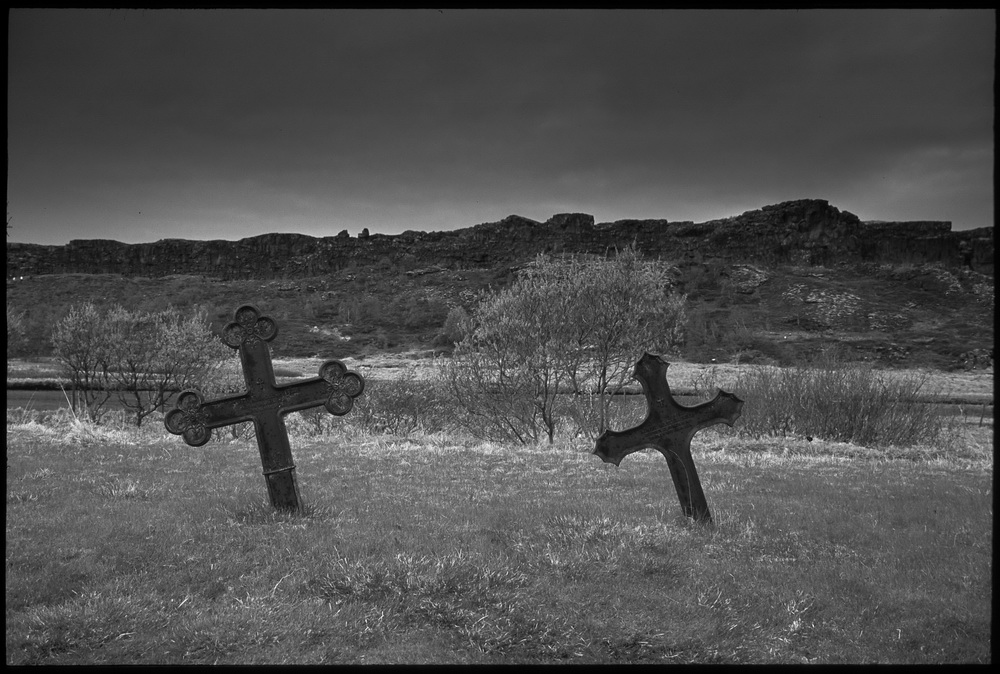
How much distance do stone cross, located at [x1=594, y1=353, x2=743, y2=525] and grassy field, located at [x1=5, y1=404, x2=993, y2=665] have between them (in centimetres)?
62

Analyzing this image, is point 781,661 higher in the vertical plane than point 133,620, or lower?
lower

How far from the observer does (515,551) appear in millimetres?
5465

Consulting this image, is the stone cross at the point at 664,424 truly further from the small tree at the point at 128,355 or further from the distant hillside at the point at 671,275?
the distant hillside at the point at 671,275

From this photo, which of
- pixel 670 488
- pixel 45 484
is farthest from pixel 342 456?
pixel 670 488

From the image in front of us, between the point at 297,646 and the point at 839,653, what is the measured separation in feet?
10.4

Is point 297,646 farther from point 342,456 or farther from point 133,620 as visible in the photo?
point 342,456

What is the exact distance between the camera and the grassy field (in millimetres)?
3887

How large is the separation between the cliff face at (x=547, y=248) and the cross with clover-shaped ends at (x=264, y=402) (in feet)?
324

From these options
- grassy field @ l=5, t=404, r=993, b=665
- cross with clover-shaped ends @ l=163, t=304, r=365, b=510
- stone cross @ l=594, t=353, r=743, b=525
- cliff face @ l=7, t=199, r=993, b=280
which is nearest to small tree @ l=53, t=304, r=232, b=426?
grassy field @ l=5, t=404, r=993, b=665

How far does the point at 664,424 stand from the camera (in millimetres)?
6832

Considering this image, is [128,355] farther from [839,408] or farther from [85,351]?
[839,408]

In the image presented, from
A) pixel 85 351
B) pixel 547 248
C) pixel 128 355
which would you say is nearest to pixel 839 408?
pixel 128 355

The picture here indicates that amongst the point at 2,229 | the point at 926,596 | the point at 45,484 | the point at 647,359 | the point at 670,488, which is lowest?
the point at 670,488

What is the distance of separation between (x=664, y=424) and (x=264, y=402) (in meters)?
4.21
